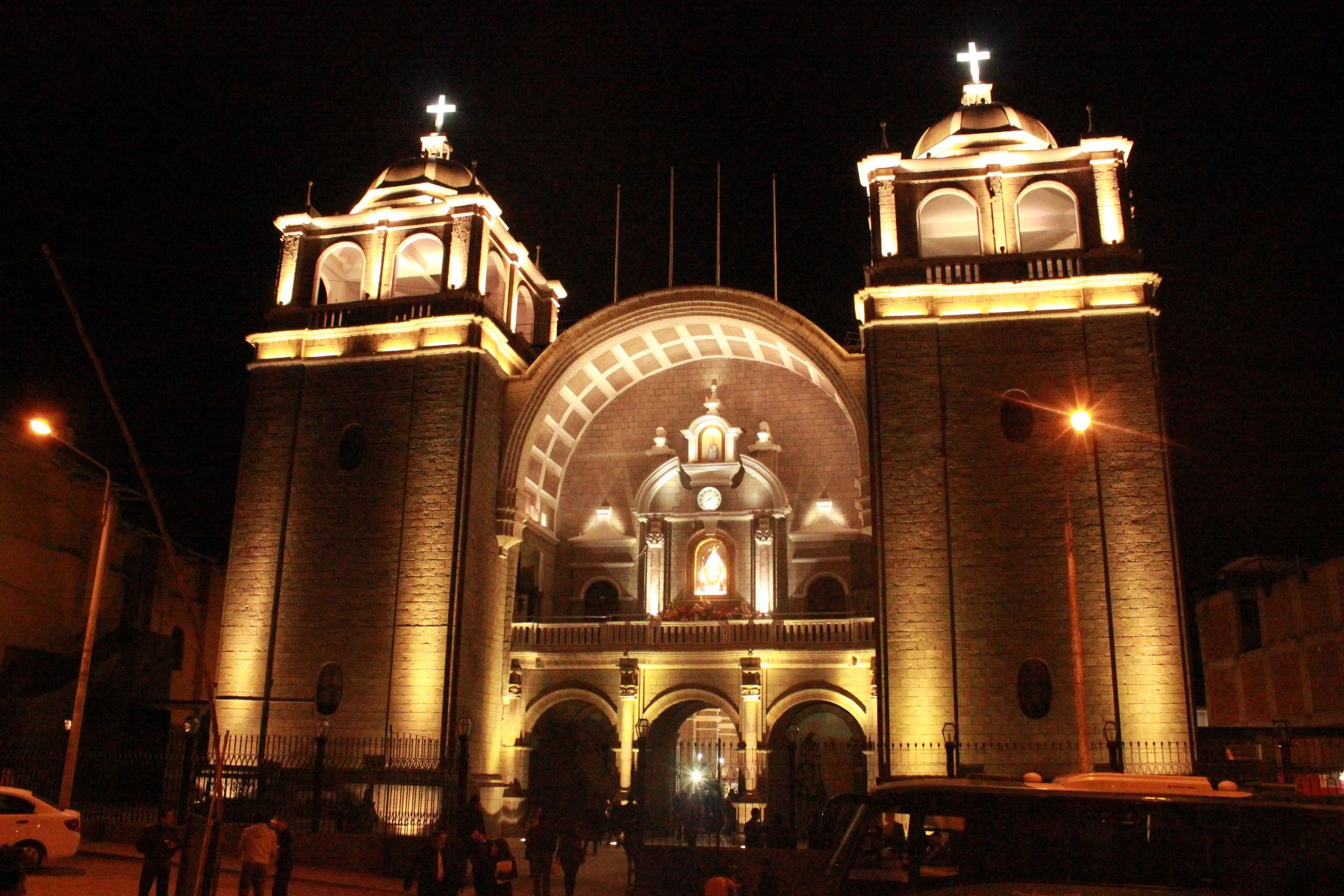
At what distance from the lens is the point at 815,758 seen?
83.3 ft

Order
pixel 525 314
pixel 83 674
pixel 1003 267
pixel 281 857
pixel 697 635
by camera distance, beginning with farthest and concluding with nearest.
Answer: pixel 525 314, pixel 697 635, pixel 1003 267, pixel 83 674, pixel 281 857

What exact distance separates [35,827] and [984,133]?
2229cm

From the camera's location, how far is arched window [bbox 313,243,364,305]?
2869 centimetres

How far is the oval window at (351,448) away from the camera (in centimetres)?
2594

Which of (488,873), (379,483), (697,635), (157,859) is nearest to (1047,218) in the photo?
(697,635)

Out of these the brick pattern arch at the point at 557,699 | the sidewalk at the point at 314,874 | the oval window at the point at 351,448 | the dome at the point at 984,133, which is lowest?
the sidewalk at the point at 314,874

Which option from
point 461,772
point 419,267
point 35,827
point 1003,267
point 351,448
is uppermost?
point 419,267

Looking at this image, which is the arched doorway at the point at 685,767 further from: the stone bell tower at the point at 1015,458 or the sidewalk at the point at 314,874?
the sidewalk at the point at 314,874

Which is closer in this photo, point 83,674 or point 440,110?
point 83,674

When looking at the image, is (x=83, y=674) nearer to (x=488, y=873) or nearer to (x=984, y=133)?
(x=488, y=873)

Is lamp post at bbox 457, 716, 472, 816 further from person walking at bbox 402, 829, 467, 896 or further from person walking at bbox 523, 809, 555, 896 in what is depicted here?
person walking at bbox 402, 829, 467, 896

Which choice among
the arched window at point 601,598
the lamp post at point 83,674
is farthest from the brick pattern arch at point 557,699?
the lamp post at point 83,674

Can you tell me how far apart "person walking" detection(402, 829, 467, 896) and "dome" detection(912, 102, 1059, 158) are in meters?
19.2

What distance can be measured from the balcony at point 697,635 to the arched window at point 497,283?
786 cm
